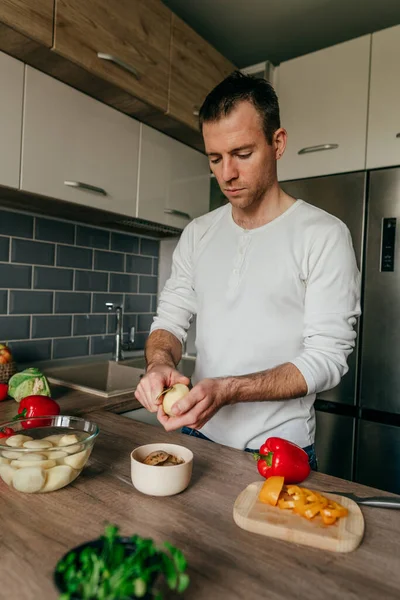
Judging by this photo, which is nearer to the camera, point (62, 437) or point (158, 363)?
point (62, 437)

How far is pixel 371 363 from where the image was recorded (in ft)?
6.09

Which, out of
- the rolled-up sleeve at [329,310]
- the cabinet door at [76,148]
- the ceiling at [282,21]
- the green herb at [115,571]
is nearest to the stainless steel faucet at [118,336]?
the cabinet door at [76,148]

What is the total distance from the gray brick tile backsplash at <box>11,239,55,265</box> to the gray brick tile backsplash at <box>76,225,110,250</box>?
154 mm

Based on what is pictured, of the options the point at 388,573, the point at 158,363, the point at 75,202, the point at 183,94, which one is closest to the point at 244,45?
the point at 183,94

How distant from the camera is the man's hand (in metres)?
0.83

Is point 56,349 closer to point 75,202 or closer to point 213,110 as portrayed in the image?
point 75,202

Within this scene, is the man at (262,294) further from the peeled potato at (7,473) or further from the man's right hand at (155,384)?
the peeled potato at (7,473)

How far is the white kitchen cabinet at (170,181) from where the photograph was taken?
6.15 feet

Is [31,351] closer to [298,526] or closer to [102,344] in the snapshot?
[102,344]

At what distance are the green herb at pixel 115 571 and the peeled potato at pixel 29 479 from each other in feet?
0.87

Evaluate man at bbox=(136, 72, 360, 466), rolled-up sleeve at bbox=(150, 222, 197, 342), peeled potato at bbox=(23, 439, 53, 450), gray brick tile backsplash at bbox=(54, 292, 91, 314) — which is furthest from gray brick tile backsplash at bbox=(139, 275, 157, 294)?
peeled potato at bbox=(23, 439, 53, 450)

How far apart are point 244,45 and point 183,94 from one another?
2.38 feet

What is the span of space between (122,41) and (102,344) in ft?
4.19

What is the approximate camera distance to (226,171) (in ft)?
3.66
